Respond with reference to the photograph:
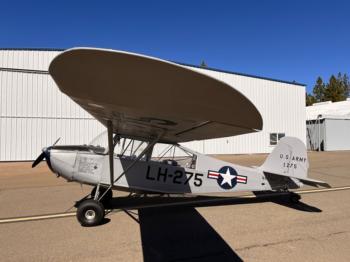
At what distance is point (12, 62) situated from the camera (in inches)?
784

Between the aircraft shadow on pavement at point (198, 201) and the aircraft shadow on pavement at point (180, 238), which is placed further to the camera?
the aircraft shadow on pavement at point (198, 201)

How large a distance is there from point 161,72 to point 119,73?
0.38 meters

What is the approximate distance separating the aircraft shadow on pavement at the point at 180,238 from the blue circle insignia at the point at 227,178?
37.9 inches

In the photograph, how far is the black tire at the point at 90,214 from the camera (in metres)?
5.81

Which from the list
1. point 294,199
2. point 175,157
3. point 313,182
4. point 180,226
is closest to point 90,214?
point 180,226

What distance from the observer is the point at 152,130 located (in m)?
6.05

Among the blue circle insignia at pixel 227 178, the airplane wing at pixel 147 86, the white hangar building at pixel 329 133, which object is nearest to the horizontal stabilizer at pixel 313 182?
the blue circle insignia at pixel 227 178

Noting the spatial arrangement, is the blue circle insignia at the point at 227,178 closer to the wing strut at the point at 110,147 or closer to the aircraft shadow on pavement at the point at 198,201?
the aircraft shadow on pavement at the point at 198,201

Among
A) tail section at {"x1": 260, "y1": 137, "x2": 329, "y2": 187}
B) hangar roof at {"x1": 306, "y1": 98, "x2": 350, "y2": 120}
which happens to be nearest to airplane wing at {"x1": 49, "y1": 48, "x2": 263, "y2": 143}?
tail section at {"x1": 260, "y1": 137, "x2": 329, "y2": 187}

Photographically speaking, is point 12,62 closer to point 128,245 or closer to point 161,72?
point 128,245

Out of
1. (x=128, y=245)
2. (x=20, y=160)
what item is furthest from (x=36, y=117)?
(x=128, y=245)

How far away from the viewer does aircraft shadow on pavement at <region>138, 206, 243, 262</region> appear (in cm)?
439

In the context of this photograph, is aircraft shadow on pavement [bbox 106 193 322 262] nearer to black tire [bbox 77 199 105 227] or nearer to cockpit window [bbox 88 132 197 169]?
black tire [bbox 77 199 105 227]

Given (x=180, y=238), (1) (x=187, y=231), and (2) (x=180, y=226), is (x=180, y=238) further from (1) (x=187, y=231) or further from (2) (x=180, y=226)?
(2) (x=180, y=226)
